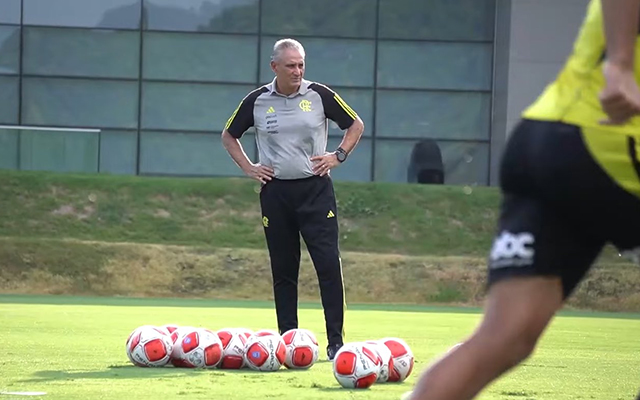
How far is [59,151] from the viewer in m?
36.2

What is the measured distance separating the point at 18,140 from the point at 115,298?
1164 cm

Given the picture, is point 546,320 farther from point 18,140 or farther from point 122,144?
point 122,144

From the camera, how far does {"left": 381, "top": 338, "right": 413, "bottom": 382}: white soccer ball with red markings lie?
28.8 feet

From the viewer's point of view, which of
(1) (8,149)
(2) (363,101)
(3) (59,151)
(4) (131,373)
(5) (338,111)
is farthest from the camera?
(2) (363,101)

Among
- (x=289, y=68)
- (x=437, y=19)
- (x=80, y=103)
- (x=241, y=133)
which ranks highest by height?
(x=437, y=19)

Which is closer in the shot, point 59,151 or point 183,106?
point 59,151

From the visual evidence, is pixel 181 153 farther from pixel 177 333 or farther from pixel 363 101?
pixel 177 333

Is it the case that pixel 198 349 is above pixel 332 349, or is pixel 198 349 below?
above

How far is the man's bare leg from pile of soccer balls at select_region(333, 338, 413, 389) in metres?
4.48

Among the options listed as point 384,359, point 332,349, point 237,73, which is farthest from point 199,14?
point 384,359

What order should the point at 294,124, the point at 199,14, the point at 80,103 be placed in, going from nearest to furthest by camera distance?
the point at 294,124 → the point at 80,103 → the point at 199,14

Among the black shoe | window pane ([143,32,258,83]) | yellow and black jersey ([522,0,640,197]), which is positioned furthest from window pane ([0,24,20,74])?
yellow and black jersey ([522,0,640,197])

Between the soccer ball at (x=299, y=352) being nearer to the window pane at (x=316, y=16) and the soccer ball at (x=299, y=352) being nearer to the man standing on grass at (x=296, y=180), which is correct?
the man standing on grass at (x=296, y=180)

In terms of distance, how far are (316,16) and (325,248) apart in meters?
29.7
